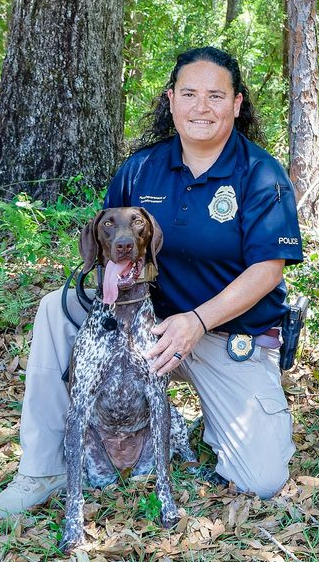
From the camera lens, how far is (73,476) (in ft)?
11.0

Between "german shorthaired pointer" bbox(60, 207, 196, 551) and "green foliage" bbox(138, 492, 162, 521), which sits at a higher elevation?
"german shorthaired pointer" bbox(60, 207, 196, 551)

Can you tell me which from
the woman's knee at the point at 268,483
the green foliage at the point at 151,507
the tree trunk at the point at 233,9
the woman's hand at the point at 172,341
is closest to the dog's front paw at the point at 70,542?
the green foliage at the point at 151,507

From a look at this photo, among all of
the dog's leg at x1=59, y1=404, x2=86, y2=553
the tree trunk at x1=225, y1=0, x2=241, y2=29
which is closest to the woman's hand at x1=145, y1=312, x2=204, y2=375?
the dog's leg at x1=59, y1=404, x2=86, y2=553

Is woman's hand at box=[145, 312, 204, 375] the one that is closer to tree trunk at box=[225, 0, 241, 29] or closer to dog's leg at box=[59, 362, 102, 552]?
dog's leg at box=[59, 362, 102, 552]

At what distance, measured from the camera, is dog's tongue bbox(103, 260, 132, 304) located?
10.8 feet

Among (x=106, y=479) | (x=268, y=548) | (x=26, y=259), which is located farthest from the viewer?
(x=26, y=259)

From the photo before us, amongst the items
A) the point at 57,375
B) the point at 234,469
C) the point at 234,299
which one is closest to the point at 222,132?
the point at 234,299

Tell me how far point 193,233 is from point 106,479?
1320 millimetres

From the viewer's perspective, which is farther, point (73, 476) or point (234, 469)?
point (234, 469)

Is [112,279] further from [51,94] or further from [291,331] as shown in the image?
[51,94]

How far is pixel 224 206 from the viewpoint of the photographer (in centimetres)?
377

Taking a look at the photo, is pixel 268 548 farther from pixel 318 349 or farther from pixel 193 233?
pixel 318 349

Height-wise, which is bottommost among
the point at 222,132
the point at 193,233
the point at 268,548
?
the point at 268,548

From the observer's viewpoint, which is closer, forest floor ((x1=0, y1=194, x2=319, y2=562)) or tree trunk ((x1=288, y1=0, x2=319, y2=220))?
forest floor ((x1=0, y1=194, x2=319, y2=562))
